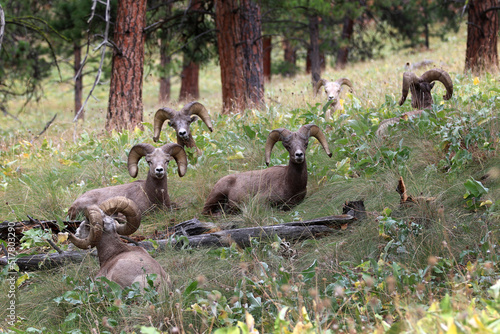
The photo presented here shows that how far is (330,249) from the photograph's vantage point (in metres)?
5.25

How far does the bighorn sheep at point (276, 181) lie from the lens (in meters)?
7.03

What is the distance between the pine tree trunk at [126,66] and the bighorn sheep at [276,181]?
485cm

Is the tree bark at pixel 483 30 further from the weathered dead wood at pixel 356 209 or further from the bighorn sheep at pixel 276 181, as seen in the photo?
the weathered dead wood at pixel 356 209

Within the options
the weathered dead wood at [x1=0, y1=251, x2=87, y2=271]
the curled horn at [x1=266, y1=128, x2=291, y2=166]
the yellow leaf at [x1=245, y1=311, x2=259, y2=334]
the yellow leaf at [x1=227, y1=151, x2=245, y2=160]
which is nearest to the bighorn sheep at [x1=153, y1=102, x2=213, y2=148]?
the yellow leaf at [x1=227, y1=151, x2=245, y2=160]

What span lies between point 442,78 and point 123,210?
5441mm

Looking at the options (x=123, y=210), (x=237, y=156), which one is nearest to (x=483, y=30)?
(x=237, y=156)

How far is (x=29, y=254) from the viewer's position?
19.3 feet

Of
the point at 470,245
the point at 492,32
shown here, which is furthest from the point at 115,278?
the point at 492,32

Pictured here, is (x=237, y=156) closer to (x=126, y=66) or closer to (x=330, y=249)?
(x=330, y=249)

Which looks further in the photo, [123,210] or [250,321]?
[123,210]

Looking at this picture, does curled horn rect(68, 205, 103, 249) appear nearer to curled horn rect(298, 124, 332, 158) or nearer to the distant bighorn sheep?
curled horn rect(298, 124, 332, 158)

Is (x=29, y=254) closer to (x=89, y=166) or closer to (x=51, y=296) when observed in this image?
(x=51, y=296)

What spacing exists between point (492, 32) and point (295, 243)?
9.25 meters

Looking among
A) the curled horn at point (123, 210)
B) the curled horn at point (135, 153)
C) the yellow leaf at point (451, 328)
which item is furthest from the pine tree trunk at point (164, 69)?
the yellow leaf at point (451, 328)
